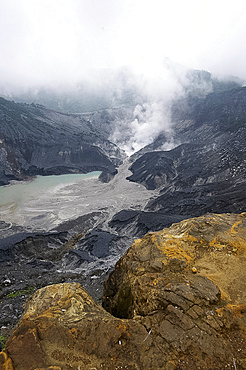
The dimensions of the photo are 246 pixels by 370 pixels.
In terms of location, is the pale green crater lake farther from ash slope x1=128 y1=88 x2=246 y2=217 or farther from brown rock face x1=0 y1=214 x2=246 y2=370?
brown rock face x1=0 y1=214 x2=246 y2=370

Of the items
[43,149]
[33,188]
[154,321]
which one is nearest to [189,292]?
[154,321]

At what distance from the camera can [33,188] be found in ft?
153

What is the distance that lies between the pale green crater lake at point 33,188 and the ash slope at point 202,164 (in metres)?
17.4

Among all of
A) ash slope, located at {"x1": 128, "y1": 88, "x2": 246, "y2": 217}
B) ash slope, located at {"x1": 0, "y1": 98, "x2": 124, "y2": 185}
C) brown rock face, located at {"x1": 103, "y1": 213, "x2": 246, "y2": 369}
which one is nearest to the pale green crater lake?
ash slope, located at {"x1": 0, "y1": 98, "x2": 124, "y2": 185}

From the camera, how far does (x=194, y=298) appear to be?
5125 millimetres

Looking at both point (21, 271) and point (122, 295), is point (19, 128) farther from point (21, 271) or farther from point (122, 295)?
point (122, 295)

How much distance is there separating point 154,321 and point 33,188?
4753 cm

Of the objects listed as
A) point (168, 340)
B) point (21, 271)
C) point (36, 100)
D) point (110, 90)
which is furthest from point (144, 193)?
point (36, 100)

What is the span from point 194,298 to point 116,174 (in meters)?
52.9

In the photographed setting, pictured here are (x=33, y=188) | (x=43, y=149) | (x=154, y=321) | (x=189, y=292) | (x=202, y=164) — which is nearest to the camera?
(x=154, y=321)

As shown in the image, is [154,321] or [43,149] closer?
[154,321]

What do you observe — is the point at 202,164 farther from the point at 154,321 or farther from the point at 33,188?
the point at 154,321

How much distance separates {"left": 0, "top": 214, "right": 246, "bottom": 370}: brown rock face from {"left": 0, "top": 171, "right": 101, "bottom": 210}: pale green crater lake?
113 ft

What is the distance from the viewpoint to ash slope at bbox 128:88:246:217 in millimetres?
27391
